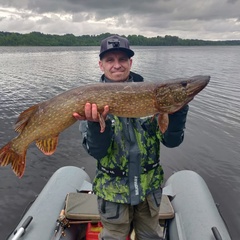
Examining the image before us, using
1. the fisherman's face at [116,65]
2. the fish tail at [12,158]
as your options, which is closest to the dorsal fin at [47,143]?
the fish tail at [12,158]

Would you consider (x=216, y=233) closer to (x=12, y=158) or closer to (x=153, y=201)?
(x=153, y=201)

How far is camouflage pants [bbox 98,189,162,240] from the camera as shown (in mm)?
2748

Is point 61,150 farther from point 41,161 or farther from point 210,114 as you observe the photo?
point 210,114

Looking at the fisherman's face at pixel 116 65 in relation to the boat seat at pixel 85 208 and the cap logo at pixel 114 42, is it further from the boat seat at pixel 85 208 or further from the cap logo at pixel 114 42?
the boat seat at pixel 85 208

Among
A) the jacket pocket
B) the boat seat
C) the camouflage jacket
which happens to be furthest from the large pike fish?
the boat seat

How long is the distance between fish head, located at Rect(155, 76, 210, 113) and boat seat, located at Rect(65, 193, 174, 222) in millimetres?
1828

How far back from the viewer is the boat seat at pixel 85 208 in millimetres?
3686

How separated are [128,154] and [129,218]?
2.35 feet

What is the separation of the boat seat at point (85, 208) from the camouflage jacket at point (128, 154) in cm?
105

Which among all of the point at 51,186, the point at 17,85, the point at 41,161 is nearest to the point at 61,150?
the point at 41,161

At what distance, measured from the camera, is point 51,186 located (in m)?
4.49

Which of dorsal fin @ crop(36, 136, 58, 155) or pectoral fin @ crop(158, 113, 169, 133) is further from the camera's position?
dorsal fin @ crop(36, 136, 58, 155)

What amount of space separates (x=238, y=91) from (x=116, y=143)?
50.0 ft

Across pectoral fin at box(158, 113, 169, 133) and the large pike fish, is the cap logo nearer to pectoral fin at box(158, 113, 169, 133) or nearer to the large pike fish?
the large pike fish
